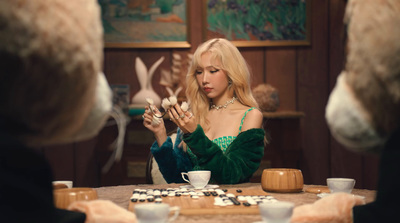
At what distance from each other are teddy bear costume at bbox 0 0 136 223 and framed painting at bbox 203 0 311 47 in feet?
8.74

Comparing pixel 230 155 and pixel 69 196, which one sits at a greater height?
pixel 69 196

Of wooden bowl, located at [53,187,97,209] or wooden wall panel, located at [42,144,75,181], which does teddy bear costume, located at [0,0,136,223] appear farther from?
wooden wall panel, located at [42,144,75,181]

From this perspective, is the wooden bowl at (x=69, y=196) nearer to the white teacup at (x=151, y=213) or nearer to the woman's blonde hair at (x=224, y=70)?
the white teacup at (x=151, y=213)

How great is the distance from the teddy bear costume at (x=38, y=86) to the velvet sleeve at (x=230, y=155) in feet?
3.95

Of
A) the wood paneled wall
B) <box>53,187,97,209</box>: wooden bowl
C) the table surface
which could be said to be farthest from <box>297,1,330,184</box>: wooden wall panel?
<box>53,187,97,209</box>: wooden bowl

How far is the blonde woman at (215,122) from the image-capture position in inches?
78.9

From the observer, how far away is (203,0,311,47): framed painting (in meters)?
3.37

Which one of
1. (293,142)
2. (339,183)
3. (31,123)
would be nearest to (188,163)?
(339,183)

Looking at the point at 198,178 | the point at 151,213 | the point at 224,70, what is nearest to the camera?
the point at 151,213

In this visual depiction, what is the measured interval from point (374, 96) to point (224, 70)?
62.3 inches

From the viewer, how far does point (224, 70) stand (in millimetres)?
2332

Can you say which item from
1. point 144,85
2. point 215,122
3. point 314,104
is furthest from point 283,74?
point 215,122

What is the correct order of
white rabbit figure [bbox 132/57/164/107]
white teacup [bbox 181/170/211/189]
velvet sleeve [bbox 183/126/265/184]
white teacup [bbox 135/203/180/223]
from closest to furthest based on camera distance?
white teacup [bbox 135/203/180/223] < white teacup [bbox 181/170/211/189] < velvet sleeve [bbox 183/126/265/184] < white rabbit figure [bbox 132/57/164/107]

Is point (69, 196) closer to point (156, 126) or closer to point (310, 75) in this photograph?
point (156, 126)
